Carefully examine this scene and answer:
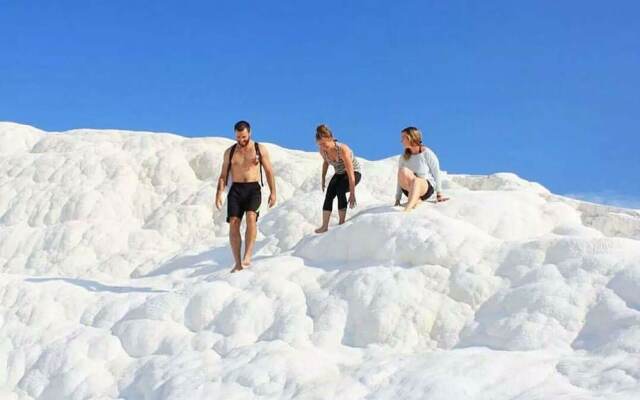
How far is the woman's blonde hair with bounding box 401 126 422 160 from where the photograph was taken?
1008cm

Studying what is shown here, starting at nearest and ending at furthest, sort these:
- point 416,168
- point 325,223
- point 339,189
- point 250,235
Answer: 1. point 250,235
2. point 325,223
3. point 416,168
4. point 339,189

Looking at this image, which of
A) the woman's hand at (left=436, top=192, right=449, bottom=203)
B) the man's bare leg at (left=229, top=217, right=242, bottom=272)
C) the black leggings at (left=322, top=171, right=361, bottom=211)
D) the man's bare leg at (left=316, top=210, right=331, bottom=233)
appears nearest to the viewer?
the man's bare leg at (left=229, top=217, right=242, bottom=272)

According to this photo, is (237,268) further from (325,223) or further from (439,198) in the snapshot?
(439,198)

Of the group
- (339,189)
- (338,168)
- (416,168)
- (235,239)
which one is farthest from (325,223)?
(416,168)

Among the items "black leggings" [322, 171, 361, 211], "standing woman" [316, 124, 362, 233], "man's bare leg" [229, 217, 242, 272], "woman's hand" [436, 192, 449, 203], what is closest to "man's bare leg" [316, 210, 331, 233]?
"standing woman" [316, 124, 362, 233]

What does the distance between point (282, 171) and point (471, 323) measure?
1028 centimetres

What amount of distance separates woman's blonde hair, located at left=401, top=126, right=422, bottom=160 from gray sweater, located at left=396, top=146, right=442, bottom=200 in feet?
0.24

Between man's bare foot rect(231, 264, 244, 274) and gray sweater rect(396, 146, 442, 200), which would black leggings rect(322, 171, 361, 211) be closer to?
gray sweater rect(396, 146, 442, 200)

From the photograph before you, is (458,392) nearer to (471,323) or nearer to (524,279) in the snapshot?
(471,323)

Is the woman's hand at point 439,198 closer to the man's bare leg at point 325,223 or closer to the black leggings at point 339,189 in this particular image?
the black leggings at point 339,189

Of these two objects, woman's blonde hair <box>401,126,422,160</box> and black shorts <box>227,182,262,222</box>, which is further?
woman's blonde hair <box>401,126,422,160</box>

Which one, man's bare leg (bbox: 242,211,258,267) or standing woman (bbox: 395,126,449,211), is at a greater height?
standing woman (bbox: 395,126,449,211)

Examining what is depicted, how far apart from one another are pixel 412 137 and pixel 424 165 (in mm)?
481

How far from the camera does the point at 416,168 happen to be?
399 inches
